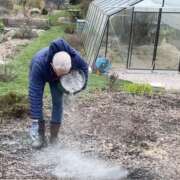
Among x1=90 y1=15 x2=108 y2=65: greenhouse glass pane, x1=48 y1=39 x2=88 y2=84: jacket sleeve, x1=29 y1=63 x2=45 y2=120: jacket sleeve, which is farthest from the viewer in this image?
x1=90 y1=15 x2=108 y2=65: greenhouse glass pane

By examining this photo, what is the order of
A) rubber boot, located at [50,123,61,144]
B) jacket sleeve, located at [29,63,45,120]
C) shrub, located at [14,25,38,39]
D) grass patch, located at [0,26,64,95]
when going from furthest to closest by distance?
shrub, located at [14,25,38,39] → grass patch, located at [0,26,64,95] → rubber boot, located at [50,123,61,144] → jacket sleeve, located at [29,63,45,120]

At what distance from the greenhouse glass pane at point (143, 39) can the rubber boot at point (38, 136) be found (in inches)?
254

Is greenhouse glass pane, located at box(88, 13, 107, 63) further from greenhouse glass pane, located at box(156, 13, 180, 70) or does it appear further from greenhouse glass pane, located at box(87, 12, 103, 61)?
greenhouse glass pane, located at box(156, 13, 180, 70)

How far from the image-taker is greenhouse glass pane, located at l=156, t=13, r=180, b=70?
37.3 feet

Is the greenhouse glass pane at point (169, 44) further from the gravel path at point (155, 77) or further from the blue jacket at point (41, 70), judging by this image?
the blue jacket at point (41, 70)

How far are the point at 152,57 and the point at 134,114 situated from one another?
4.87m

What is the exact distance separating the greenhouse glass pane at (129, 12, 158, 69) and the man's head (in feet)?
22.8

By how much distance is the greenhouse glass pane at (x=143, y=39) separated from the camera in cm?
1129

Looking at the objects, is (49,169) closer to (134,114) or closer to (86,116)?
(86,116)

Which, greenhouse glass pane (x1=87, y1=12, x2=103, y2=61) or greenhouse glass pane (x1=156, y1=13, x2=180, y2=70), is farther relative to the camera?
greenhouse glass pane (x1=87, y1=12, x2=103, y2=61)

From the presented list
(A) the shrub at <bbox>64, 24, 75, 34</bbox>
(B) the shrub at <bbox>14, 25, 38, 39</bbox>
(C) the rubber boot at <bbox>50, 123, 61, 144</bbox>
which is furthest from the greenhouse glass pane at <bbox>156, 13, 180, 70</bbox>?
(C) the rubber boot at <bbox>50, 123, 61, 144</bbox>

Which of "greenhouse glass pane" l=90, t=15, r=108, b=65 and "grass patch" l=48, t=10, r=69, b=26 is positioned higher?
"greenhouse glass pane" l=90, t=15, r=108, b=65

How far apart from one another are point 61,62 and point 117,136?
5.72ft

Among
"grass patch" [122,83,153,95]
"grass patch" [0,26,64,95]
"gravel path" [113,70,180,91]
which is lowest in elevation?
"gravel path" [113,70,180,91]
